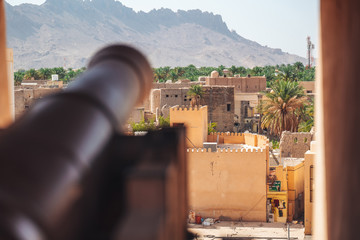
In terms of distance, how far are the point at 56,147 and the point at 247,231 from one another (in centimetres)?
1342

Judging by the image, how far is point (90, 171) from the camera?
2297 millimetres

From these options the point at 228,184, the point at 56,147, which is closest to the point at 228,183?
the point at 228,184

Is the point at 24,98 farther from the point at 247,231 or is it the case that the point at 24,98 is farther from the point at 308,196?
the point at 308,196

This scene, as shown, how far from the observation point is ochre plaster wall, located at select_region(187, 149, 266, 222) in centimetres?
1652

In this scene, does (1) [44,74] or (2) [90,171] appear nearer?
(2) [90,171]

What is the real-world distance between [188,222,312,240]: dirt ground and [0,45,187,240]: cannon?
37.0 feet

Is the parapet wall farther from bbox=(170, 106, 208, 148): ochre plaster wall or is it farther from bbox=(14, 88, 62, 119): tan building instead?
bbox=(14, 88, 62, 119): tan building

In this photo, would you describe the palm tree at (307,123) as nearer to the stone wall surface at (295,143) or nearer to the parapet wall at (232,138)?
the stone wall surface at (295,143)

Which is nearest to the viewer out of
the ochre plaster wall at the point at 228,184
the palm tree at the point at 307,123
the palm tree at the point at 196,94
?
the ochre plaster wall at the point at 228,184

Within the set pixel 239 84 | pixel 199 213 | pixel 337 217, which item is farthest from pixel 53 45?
pixel 337 217

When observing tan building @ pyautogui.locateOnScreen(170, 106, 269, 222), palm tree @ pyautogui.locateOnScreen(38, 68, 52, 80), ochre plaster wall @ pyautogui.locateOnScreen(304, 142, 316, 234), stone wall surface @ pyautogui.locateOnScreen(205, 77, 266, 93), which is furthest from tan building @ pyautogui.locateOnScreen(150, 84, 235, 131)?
palm tree @ pyautogui.locateOnScreen(38, 68, 52, 80)

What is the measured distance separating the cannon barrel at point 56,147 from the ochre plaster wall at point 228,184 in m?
13.8

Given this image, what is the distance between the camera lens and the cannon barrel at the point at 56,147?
1907 mm

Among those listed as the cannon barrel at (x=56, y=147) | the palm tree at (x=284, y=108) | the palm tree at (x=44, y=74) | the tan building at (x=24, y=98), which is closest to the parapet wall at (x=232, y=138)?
the palm tree at (x=284, y=108)
